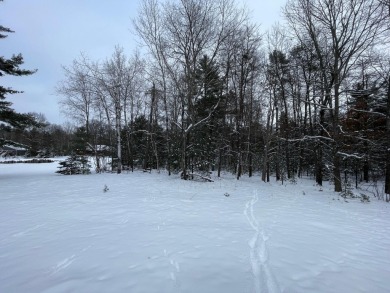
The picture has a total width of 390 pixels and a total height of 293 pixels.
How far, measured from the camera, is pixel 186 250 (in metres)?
4.06

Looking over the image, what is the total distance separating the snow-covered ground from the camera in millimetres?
3053

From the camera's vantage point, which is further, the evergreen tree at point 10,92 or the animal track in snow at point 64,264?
the evergreen tree at point 10,92

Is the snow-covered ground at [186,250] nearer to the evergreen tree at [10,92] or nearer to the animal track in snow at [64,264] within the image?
the animal track in snow at [64,264]

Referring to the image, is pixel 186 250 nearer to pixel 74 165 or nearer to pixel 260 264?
pixel 260 264

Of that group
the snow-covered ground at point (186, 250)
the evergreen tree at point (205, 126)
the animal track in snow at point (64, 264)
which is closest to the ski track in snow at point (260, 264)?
the snow-covered ground at point (186, 250)

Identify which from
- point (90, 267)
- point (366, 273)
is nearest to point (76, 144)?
point (90, 267)

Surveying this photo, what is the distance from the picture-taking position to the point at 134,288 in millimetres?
2867

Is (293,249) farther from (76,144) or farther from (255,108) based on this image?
(76,144)

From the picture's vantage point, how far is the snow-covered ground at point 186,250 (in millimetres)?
3053

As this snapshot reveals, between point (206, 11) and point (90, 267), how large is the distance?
1641 centimetres

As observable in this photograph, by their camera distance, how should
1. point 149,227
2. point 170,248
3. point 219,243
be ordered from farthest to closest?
point 149,227 < point 219,243 < point 170,248

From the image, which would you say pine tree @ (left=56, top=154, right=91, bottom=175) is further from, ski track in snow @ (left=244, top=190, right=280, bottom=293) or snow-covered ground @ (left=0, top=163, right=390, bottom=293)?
ski track in snow @ (left=244, top=190, right=280, bottom=293)

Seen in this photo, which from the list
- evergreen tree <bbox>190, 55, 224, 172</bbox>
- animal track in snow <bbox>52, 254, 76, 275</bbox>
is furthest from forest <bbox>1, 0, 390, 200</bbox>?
animal track in snow <bbox>52, 254, 76, 275</bbox>

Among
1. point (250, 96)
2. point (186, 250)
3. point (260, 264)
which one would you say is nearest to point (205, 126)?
point (250, 96)
